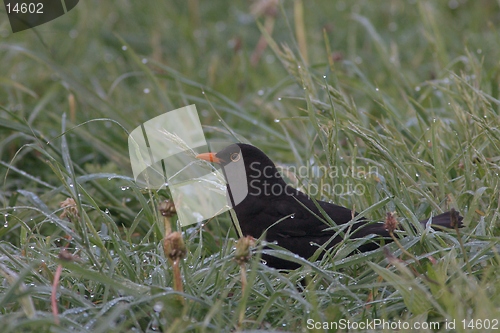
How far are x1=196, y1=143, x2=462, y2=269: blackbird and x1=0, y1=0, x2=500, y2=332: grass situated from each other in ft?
0.45

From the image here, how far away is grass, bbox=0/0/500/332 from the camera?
215 cm

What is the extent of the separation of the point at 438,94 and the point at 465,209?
1808mm

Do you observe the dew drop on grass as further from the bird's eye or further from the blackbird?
the bird's eye

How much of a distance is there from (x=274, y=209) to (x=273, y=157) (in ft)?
3.79

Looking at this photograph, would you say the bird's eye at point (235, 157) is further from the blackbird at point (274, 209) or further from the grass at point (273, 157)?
the grass at point (273, 157)

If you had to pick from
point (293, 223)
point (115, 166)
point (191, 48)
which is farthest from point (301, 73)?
point (191, 48)

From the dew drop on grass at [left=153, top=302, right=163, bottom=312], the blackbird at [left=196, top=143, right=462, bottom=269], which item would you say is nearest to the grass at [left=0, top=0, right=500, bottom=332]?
the dew drop on grass at [left=153, top=302, right=163, bottom=312]

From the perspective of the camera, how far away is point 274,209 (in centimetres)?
309

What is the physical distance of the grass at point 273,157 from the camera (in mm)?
2152

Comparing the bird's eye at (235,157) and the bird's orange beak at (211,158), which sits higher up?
the bird's orange beak at (211,158)

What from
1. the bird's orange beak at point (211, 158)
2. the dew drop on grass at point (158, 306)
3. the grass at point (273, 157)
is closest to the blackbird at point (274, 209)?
the bird's orange beak at point (211, 158)

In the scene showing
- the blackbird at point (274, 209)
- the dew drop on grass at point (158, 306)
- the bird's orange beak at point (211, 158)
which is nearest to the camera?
the dew drop on grass at point (158, 306)

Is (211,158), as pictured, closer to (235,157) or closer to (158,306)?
(235,157)

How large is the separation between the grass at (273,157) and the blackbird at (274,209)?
0.14 meters
